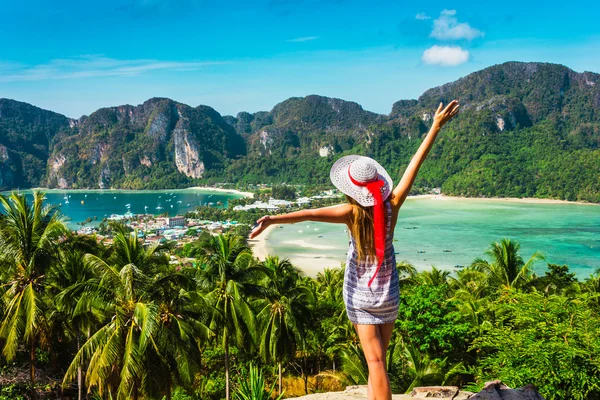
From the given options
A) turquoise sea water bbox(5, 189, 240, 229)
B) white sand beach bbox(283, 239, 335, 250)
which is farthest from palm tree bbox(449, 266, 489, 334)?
turquoise sea water bbox(5, 189, 240, 229)

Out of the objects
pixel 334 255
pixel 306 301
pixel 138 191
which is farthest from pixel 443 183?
pixel 306 301

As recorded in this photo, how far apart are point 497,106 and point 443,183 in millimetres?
33341

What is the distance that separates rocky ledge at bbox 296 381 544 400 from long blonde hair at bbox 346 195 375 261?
1.89m

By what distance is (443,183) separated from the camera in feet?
308

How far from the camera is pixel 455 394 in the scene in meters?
3.77

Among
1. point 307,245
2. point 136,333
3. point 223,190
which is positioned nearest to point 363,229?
point 136,333

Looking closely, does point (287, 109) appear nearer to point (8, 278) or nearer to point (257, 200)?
point (257, 200)

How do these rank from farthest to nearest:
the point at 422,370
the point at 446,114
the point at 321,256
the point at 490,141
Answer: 1. the point at 490,141
2. the point at 321,256
3. the point at 422,370
4. the point at 446,114

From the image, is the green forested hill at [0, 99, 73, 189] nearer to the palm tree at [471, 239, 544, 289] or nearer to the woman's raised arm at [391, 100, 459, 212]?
the palm tree at [471, 239, 544, 289]

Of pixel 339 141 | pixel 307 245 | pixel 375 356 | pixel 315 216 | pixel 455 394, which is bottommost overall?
pixel 307 245

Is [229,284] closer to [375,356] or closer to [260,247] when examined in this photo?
[375,356]

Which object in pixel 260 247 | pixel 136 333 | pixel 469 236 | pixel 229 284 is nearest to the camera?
pixel 136 333

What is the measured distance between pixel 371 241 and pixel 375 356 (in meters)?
0.55

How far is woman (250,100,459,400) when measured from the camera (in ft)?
6.49
